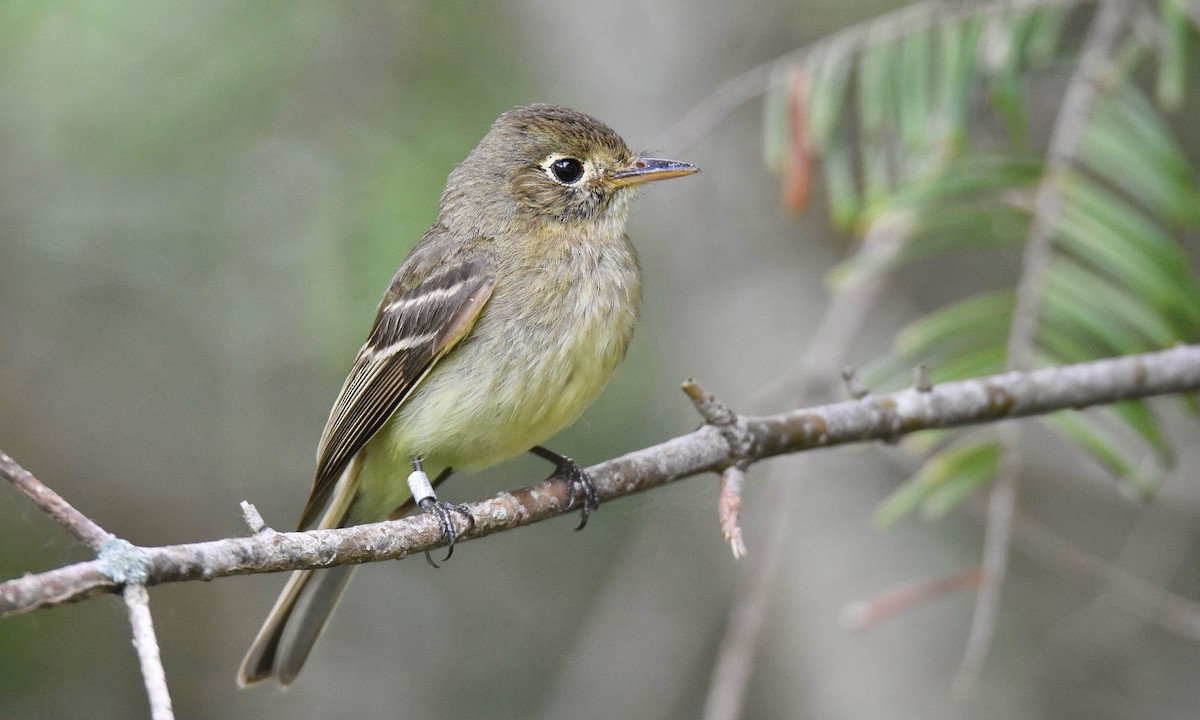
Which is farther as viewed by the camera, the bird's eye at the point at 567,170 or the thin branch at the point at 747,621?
the bird's eye at the point at 567,170

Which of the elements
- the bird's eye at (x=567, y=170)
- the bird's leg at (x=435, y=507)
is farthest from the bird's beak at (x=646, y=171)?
the bird's leg at (x=435, y=507)

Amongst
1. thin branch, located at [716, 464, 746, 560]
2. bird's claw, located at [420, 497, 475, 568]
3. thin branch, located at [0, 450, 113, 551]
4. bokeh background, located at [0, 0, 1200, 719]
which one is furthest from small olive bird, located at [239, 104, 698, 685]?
thin branch, located at [0, 450, 113, 551]

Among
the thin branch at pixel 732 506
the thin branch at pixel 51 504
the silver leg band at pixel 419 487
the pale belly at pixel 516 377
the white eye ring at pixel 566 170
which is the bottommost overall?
the thin branch at pixel 51 504

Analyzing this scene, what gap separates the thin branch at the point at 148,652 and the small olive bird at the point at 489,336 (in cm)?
125

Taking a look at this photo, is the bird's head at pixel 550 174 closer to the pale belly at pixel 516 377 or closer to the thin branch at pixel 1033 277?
the pale belly at pixel 516 377

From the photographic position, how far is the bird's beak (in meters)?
3.51

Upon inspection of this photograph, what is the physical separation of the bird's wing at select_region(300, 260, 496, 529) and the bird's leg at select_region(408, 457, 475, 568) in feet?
0.64

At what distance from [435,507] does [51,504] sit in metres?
1.15

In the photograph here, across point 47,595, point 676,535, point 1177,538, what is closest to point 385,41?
point 676,535

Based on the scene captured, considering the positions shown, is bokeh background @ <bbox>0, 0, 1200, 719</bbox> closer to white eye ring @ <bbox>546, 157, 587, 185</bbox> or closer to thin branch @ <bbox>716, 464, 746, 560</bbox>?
white eye ring @ <bbox>546, 157, 587, 185</bbox>

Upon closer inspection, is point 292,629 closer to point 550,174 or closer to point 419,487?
point 419,487

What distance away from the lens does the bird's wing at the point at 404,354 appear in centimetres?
339

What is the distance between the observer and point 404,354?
11.5 feet

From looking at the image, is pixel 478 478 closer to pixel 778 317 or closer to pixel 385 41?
pixel 778 317
